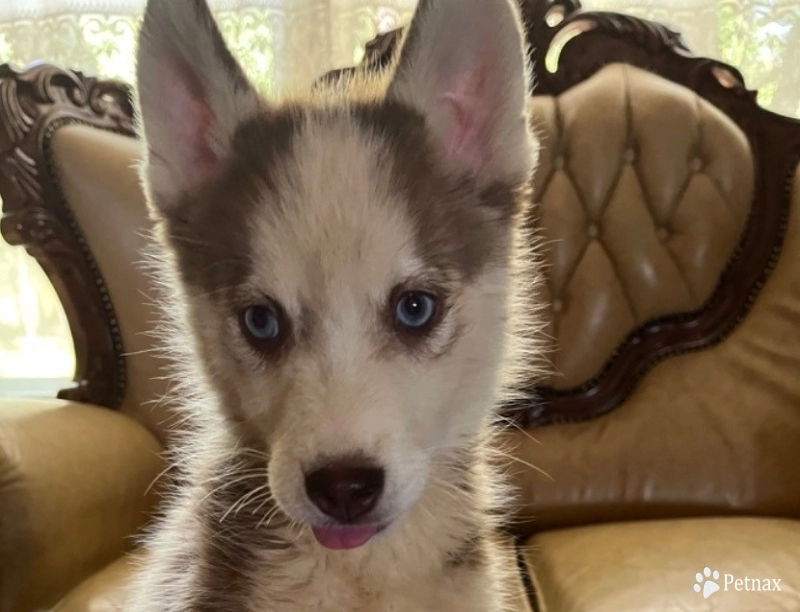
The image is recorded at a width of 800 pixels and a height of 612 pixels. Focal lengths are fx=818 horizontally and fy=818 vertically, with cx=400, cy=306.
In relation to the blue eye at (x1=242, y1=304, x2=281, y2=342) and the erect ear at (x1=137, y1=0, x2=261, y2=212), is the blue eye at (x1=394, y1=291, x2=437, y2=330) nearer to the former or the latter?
the blue eye at (x1=242, y1=304, x2=281, y2=342)

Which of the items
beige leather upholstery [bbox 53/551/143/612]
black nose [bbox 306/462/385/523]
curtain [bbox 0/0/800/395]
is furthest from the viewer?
curtain [bbox 0/0/800/395]

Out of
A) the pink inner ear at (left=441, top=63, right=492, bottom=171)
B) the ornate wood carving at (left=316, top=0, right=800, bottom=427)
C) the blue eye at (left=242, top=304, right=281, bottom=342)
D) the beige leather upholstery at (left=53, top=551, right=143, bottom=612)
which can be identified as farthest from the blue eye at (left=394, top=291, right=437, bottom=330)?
the ornate wood carving at (left=316, top=0, right=800, bottom=427)

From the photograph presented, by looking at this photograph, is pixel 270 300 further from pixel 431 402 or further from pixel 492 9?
pixel 492 9

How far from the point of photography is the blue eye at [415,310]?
1114 millimetres

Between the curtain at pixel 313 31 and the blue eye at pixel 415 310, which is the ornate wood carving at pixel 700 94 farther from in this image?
the blue eye at pixel 415 310

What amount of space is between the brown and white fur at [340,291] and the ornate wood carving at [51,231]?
1086 millimetres

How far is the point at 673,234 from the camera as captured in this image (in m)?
2.51

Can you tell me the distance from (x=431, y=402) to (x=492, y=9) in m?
0.57

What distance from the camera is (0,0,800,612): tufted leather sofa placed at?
2.34m

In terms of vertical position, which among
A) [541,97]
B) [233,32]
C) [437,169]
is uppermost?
[233,32]

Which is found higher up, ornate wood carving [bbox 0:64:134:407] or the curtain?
the curtain

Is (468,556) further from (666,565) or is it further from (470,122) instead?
(666,565)

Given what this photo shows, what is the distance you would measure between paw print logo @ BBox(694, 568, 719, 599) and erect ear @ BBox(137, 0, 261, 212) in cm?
130

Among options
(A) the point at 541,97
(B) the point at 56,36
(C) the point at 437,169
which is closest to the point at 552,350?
(A) the point at 541,97
